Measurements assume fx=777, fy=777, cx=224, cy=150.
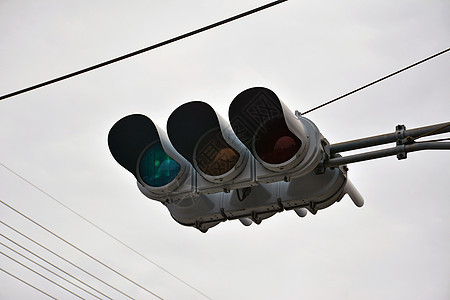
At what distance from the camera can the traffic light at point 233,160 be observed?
5180mm

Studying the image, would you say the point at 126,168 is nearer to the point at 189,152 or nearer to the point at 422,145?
the point at 189,152

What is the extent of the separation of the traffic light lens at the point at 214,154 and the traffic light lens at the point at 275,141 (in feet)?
0.70

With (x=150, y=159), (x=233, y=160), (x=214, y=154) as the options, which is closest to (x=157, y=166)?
(x=150, y=159)

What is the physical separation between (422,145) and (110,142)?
2279 mm

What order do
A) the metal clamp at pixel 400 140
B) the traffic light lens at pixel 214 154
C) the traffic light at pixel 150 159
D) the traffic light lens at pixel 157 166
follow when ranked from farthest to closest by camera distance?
1. the traffic light lens at pixel 157 166
2. the traffic light at pixel 150 159
3. the traffic light lens at pixel 214 154
4. the metal clamp at pixel 400 140

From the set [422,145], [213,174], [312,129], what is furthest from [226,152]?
[422,145]

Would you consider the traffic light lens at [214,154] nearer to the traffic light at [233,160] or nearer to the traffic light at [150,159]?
the traffic light at [233,160]

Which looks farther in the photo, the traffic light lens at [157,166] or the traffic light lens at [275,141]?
the traffic light lens at [157,166]

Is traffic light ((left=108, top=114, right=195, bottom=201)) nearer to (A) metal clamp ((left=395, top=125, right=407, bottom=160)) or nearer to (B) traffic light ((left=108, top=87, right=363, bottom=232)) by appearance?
(B) traffic light ((left=108, top=87, right=363, bottom=232))

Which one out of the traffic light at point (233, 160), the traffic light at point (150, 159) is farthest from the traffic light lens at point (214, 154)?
the traffic light at point (150, 159)

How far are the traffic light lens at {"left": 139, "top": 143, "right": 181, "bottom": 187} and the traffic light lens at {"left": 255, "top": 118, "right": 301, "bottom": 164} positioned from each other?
27.9 inches

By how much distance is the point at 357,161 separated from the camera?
A: 520 cm

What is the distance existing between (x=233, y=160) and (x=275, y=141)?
320 millimetres

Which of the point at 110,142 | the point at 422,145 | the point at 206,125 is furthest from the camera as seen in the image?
the point at 110,142
